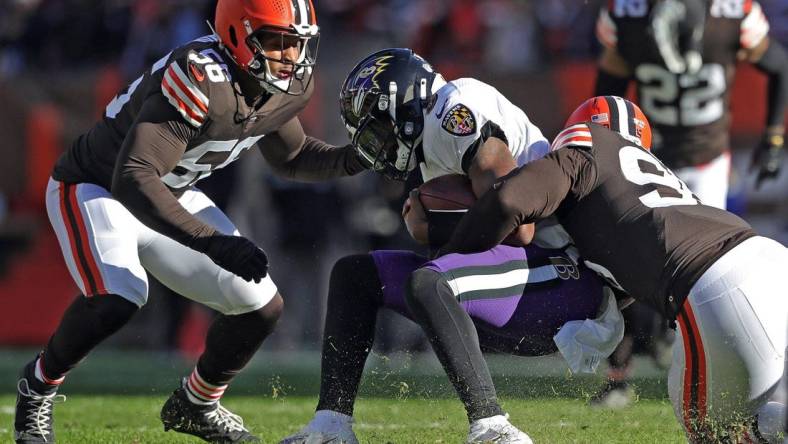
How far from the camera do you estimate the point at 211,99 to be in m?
4.38

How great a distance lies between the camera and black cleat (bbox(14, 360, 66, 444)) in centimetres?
456

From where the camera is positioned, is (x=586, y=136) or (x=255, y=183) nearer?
(x=586, y=136)

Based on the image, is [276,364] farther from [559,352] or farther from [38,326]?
[559,352]

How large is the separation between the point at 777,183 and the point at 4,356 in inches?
232

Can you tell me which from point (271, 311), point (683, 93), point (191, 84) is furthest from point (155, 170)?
point (683, 93)

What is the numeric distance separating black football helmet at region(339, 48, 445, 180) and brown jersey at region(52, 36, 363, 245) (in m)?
0.46

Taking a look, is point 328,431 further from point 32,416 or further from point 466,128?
A: point 32,416

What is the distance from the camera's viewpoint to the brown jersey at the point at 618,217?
3.47 m

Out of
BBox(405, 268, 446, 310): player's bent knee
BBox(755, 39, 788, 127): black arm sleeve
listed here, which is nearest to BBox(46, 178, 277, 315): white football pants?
BBox(405, 268, 446, 310): player's bent knee

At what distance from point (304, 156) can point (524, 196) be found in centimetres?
179

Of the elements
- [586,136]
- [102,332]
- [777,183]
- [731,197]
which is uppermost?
→ [586,136]

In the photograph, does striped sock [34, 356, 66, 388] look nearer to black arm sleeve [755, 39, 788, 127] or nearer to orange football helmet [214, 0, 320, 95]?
orange football helmet [214, 0, 320, 95]

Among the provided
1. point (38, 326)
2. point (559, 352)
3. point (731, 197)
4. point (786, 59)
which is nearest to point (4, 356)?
point (38, 326)

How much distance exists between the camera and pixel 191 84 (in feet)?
14.2
